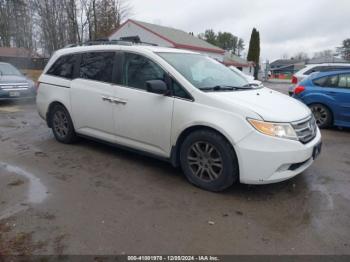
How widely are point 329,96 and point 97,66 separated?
5.65 metres

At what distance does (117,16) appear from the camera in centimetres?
3012

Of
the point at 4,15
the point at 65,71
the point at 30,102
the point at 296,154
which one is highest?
the point at 4,15

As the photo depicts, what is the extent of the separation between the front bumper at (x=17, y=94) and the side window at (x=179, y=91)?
8668mm

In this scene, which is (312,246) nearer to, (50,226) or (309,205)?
(309,205)

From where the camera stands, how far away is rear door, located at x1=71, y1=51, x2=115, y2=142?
4824 millimetres

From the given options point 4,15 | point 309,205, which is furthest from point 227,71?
point 4,15

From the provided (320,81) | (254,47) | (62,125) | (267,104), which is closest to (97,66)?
(62,125)

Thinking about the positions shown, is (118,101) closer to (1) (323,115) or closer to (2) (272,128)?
(2) (272,128)

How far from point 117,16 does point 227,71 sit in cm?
2778

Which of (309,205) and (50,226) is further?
(309,205)

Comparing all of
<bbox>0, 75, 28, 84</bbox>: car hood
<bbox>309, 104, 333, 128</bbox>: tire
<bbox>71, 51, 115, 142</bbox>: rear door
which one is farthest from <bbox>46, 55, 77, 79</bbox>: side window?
<bbox>0, 75, 28, 84</bbox>: car hood

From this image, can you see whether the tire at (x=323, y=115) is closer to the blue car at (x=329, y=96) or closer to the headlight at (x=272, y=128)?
the blue car at (x=329, y=96)

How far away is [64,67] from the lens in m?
5.64

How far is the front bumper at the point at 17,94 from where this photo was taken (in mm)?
10587
